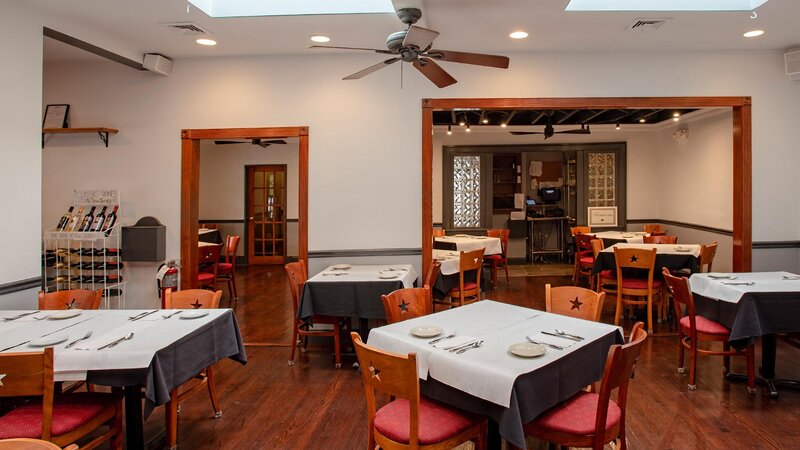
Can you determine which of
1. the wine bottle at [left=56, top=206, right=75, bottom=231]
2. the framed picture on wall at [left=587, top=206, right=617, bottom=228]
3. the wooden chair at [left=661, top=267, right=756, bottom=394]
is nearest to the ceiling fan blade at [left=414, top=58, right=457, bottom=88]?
the wooden chair at [left=661, top=267, right=756, bottom=394]

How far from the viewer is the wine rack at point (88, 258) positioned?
484 centimetres

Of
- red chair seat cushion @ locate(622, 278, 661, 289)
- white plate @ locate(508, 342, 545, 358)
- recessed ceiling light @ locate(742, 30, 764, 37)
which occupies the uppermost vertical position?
recessed ceiling light @ locate(742, 30, 764, 37)

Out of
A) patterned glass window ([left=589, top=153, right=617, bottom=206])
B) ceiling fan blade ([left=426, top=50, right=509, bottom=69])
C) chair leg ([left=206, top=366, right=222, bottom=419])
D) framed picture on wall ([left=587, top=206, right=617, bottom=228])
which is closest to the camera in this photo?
chair leg ([left=206, top=366, right=222, bottom=419])

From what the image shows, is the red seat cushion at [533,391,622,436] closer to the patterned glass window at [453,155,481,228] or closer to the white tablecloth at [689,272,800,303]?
the white tablecloth at [689,272,800,303]

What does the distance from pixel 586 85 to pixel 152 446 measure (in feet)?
16.3

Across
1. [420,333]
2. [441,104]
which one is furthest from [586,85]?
[420,333]

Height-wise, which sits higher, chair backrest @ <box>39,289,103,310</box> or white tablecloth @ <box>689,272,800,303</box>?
white tablecloth @ <box>689,272,800,303</box>

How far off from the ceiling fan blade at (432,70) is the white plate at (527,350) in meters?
2.11

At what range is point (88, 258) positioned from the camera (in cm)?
501

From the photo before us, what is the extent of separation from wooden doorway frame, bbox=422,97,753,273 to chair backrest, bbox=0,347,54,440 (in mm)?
3567

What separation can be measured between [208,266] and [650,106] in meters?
5.95

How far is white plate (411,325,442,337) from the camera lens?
249 cm

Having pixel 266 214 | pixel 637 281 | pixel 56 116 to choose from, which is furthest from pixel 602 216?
pixel 56 116

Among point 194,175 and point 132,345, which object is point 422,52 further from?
point 194,175
